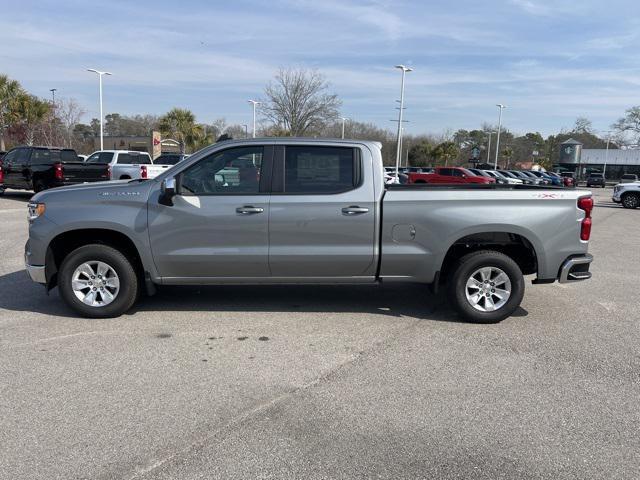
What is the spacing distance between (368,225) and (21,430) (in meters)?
3.54

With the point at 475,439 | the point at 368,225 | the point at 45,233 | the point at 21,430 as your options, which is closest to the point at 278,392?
the point at 475,439

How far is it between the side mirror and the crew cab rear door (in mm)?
1020

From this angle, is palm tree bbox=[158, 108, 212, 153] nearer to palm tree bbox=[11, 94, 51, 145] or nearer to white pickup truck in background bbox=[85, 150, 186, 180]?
palm tree bbox=[11, 94, 51, 145]

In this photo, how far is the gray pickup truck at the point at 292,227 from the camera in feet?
18.1

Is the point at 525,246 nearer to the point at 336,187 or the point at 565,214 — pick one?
the point at 565,214

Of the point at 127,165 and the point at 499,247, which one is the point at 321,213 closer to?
the point at 499,247

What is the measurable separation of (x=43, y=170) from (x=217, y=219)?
1459 centimetres

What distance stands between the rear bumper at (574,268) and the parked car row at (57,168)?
1313cm

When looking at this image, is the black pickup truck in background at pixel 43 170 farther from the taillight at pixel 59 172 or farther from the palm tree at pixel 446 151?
the palm tree at pixel 446 151

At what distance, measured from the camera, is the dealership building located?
74.2 meters

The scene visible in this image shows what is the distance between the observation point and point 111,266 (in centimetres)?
563

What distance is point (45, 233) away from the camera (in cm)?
557

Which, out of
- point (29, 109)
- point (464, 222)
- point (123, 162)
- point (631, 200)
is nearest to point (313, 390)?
point (464, 222)

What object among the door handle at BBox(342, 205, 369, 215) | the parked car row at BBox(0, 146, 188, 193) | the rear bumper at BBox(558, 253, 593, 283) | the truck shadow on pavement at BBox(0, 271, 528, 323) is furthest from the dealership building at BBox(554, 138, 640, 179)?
the door handle at BBox(342, 205, 369, 215)
